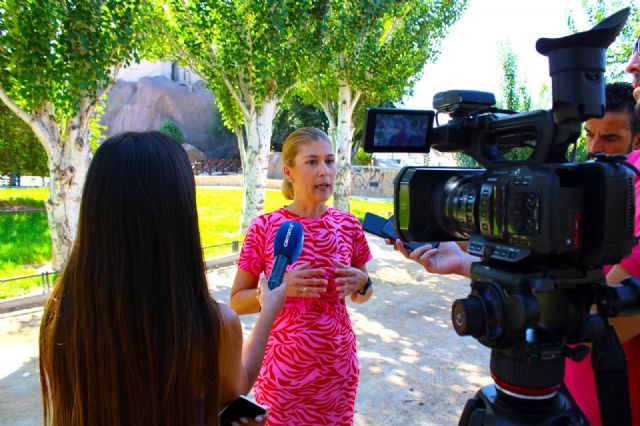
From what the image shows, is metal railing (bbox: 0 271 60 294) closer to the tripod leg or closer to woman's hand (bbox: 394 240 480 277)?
woman's hand (bbox: 394 240 480 277)

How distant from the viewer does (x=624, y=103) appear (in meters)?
1.98

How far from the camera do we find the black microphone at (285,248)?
1.83 m

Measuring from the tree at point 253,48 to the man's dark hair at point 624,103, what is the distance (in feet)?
24.4

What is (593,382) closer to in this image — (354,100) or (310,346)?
(310,346)

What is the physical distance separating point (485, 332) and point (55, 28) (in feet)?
22.6

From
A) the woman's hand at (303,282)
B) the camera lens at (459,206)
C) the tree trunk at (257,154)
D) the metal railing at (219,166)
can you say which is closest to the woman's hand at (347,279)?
the woman's hand at (303,282)

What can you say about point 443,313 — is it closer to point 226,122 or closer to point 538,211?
point 538,211

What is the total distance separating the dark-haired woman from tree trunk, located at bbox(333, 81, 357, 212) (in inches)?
459

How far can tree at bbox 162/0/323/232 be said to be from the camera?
8945 mm

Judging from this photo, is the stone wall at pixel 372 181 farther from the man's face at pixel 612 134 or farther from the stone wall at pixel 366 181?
the man's face at pixel 612 134

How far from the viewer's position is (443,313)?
625 cm

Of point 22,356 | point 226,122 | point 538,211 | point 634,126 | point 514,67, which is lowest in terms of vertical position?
point 22,356

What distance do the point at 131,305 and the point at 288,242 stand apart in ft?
2.34

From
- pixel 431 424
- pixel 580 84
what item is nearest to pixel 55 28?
pixel 431 424
